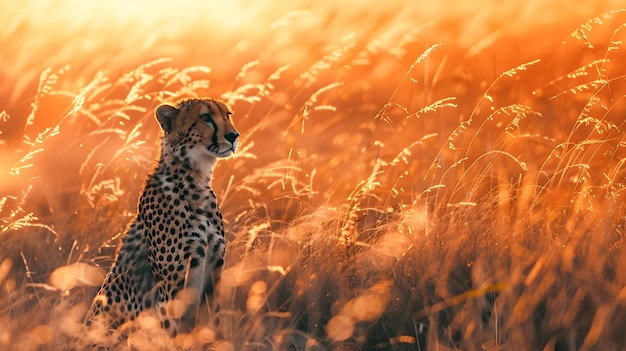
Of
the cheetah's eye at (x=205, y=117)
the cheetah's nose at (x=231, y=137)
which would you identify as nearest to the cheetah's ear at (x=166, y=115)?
the cheetah's eye at (x=205, y=117)

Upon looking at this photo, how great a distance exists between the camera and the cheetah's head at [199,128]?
3971 millimetres

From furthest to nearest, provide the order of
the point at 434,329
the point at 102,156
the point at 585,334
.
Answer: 1. the point at 102,156
2. the point at 585,334
3. the point at 434,329

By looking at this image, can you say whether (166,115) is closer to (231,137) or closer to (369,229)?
(231,137)

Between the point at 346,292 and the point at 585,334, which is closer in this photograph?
the point at 585,334

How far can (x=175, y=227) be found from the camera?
3869 mm

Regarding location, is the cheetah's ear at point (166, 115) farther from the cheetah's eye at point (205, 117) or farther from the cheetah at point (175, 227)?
the cheetah's eye at point (205, 117)

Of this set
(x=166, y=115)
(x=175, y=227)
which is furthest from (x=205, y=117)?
(x=175, y=227)

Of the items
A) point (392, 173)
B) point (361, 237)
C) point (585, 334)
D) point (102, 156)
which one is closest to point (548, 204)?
point (361, 237)

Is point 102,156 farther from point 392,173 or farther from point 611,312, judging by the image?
point 611,312

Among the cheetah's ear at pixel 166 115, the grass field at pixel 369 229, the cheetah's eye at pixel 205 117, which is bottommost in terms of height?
the grass field at pixel 369 229

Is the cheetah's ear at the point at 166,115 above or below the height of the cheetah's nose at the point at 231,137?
above

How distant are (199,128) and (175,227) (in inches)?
15.4

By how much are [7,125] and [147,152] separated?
2069 millimetres

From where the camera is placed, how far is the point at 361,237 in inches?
166
